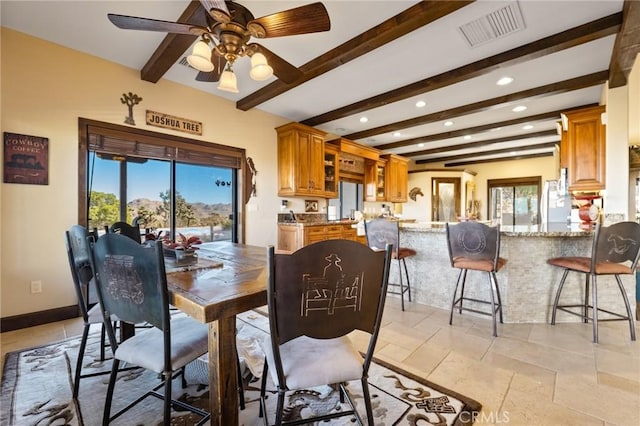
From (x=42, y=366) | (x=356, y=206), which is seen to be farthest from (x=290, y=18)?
(x=356, y=206)

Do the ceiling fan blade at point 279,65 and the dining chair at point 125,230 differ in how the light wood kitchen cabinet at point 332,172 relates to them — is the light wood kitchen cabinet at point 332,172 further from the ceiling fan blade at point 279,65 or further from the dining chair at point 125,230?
the dining chair at point 125,230

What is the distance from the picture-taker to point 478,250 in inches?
99.5

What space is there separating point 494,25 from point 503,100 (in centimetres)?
183

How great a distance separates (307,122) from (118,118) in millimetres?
2958

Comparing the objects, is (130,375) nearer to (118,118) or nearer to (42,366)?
(42,366)

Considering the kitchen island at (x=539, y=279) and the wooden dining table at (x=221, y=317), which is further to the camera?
the kitchen island at (x=539, y=279)

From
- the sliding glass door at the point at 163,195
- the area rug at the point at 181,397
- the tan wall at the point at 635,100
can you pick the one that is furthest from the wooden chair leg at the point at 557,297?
the sliding glass door at the point at 163,195

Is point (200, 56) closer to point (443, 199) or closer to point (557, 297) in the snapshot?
point (557, 297)

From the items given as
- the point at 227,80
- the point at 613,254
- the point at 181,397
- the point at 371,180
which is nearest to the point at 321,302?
the point at 181,397

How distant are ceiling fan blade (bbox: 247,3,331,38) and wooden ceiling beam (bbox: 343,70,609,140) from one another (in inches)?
134

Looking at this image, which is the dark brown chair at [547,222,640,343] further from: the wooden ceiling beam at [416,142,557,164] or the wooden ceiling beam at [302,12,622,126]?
the wooden ceiling beam at [416,142,557,164]

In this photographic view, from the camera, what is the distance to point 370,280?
1101 mm

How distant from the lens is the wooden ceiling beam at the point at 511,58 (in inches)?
93.1

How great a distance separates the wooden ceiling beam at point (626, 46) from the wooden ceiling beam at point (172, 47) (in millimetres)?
3244
